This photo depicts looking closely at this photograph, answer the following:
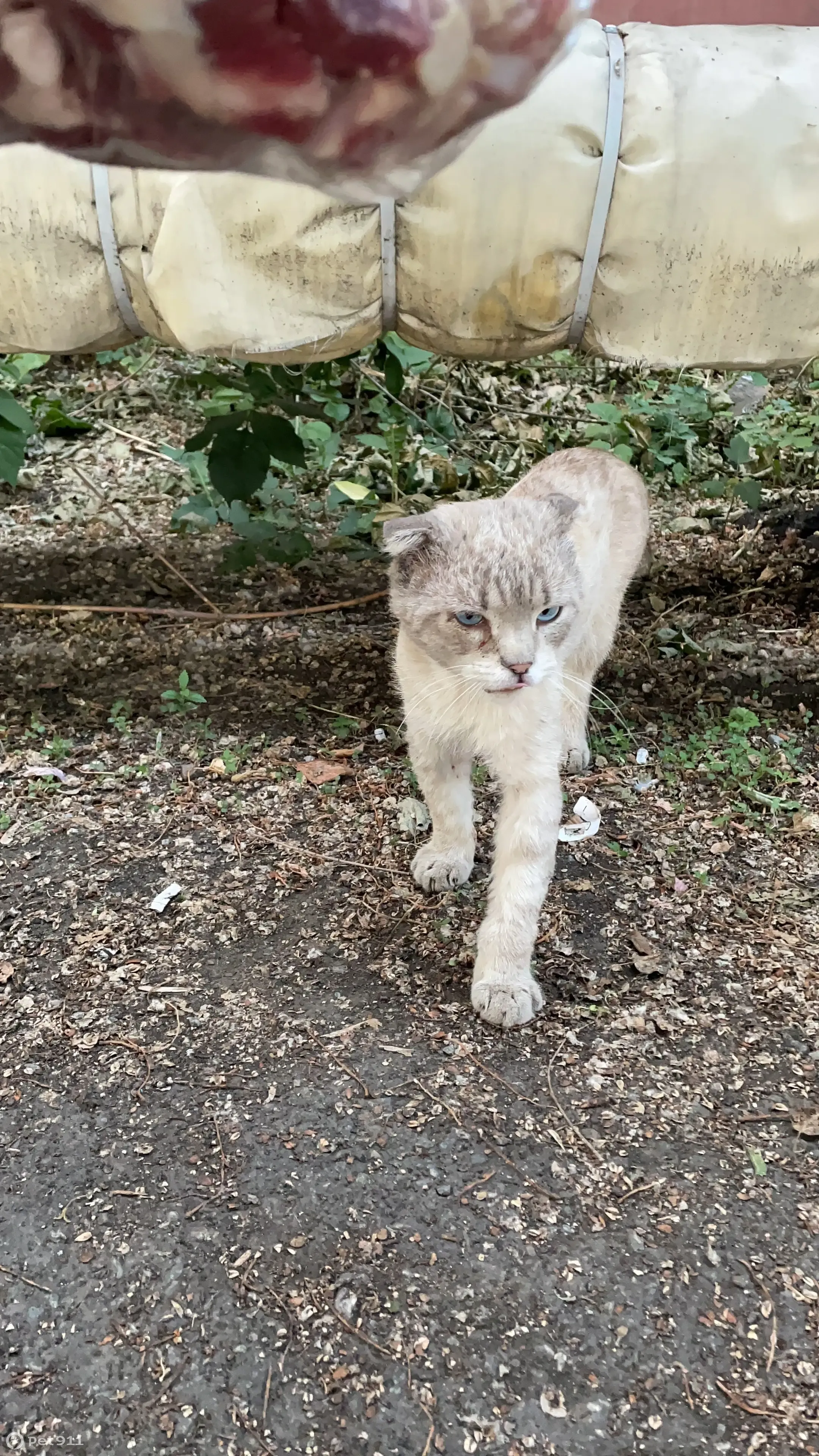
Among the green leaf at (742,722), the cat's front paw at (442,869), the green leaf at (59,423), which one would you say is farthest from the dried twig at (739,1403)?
the green leaf at (59,423)

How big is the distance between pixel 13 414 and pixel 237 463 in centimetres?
53

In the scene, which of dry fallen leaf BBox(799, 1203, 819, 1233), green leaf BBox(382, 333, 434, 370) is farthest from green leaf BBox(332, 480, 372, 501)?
dry fallen leaf BBox(799, 1203, 819, 1233)

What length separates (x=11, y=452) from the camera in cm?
234

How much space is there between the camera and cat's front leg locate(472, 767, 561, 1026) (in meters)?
1.75

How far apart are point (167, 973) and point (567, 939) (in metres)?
0.79

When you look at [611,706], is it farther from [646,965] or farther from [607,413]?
[607,413]

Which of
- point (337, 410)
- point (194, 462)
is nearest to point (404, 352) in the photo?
point (337, 410)

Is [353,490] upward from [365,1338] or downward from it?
upward

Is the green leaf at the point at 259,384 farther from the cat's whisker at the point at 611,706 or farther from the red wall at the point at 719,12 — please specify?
the red wall at the point at 719,12

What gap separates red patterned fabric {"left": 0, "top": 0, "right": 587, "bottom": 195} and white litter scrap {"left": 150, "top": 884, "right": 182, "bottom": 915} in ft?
6.16

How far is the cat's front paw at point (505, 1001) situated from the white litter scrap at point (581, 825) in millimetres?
483

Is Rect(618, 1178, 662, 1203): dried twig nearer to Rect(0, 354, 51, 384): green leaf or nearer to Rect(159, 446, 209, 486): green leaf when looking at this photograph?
Rect(159, 446, 209, 486): green leaf

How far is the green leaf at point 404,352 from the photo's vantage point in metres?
2.77

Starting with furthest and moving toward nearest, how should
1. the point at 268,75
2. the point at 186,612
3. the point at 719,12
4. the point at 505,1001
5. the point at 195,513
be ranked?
the point at 195,513 → the point at 186,612 → the point at 505,1001 → the point at 719,12 → the point at 268,75
